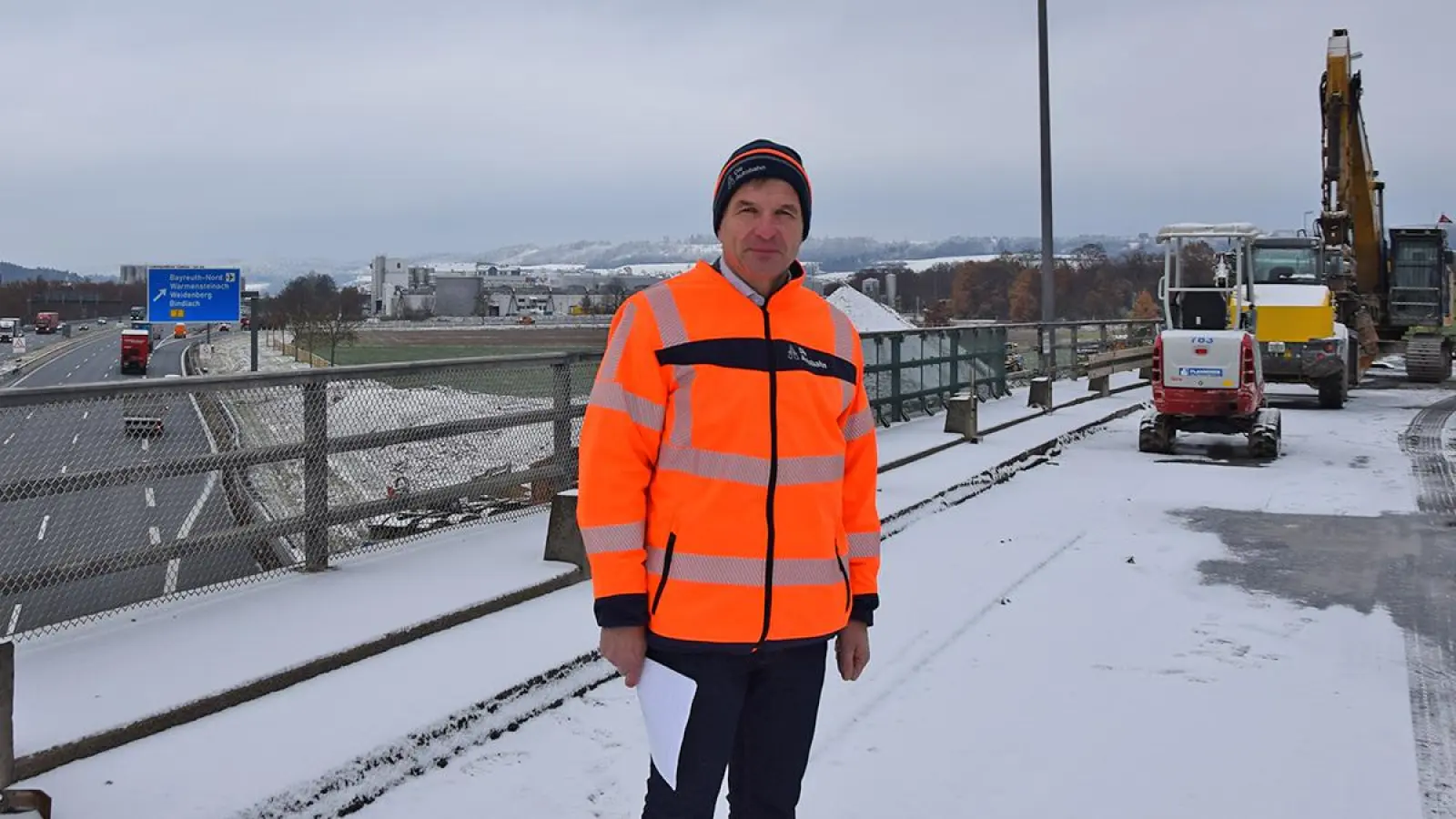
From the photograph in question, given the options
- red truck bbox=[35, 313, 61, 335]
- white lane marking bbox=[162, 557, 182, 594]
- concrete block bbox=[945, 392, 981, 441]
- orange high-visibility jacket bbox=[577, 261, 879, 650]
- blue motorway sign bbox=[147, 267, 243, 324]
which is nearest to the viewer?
Result: orange high-visibility jacket bbox=[577, 261, 879, 650]

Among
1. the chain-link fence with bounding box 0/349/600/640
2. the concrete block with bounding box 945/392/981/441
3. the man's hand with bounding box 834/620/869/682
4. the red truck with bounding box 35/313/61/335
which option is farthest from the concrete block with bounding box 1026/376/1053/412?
the red truck with bounding box 35/313/61/335

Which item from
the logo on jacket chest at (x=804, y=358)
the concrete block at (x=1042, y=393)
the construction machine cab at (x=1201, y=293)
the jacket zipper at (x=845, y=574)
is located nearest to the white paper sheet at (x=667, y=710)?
the jacket zipper at (x=845, y=574)

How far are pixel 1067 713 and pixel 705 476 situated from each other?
3489mm

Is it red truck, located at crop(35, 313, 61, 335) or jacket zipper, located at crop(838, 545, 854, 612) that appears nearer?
jacket zipper, located at crop(838, 545, 854, 612)

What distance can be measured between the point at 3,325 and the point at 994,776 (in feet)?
479

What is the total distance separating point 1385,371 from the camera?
3675cm

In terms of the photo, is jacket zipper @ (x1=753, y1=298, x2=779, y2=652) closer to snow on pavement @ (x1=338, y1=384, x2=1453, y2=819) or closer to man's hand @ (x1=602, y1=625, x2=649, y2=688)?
man's hand @ (x1=602, y1=625, x2=649, y2=688)

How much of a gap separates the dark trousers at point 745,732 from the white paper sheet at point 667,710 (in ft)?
0.06

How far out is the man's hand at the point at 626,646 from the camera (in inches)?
120

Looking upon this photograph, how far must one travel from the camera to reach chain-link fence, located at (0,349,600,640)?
637 cm

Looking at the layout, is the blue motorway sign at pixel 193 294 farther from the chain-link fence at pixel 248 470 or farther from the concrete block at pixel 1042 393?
the chain-link fence at pixel 248 470

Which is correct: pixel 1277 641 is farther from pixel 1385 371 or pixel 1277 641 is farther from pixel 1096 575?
pixel 1385 371

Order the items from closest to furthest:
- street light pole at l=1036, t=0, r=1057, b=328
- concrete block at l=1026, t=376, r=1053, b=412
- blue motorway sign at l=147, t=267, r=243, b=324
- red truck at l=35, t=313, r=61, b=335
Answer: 1. concrete block at l=1026, t=376, r=1053, b=412
2. street light pole at l=1036, t=0, r=1057, b=328
3. blue motorway sign at l=147, t=267, r=243, b=324
4. red truck at l=35, t=313, r=61, b=335

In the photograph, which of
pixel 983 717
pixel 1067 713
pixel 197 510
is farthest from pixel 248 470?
pixel 1067 713
